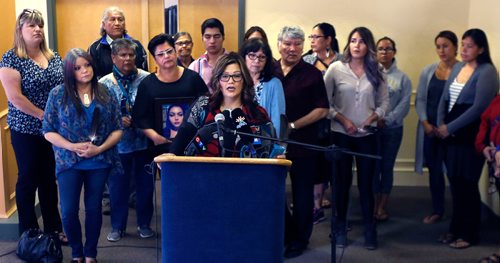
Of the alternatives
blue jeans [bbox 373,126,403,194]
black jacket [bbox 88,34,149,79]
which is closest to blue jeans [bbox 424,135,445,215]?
blue jeans [bbox 373,126,403,194]

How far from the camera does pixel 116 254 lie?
14.3 ft

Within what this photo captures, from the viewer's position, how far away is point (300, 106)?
13.9 ft

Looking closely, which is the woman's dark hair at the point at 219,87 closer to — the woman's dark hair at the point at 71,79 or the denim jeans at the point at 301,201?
the woman's dark hair at the point at 71,79

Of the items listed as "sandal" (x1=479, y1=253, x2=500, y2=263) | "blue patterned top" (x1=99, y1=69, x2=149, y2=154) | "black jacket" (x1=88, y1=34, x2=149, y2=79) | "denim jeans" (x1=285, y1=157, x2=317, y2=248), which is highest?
"black jacket" (x1=88, y1=34, x2=149, y2=79)

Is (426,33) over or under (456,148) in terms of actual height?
over

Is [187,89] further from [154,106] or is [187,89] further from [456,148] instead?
[456,148]

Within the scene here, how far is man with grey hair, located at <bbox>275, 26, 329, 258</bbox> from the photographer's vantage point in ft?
13.8

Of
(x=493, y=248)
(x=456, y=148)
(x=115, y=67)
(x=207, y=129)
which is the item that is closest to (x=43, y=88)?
(x=115, y=67)

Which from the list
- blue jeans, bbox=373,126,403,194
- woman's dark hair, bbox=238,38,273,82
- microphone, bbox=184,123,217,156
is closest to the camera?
microphone, bbox=184,123,217,156

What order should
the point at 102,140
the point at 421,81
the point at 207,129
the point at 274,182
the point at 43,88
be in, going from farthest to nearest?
the point at 421,81, the point at 43,88, the point at 102,140, the point at 207,129, the point at 274,182

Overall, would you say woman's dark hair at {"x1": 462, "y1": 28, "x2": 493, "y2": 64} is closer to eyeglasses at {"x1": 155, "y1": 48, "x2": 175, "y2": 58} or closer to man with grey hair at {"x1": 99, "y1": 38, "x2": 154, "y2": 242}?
eyeglasses at {"x1": 155, "y1": 48, "x2": 175, "y2": 58}

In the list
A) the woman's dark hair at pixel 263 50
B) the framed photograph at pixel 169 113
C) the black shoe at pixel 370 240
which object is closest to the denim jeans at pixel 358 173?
the black shoe at pixel 370 240

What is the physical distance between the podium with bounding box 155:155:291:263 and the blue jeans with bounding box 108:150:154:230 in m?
1.73

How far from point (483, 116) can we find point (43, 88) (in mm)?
2846
